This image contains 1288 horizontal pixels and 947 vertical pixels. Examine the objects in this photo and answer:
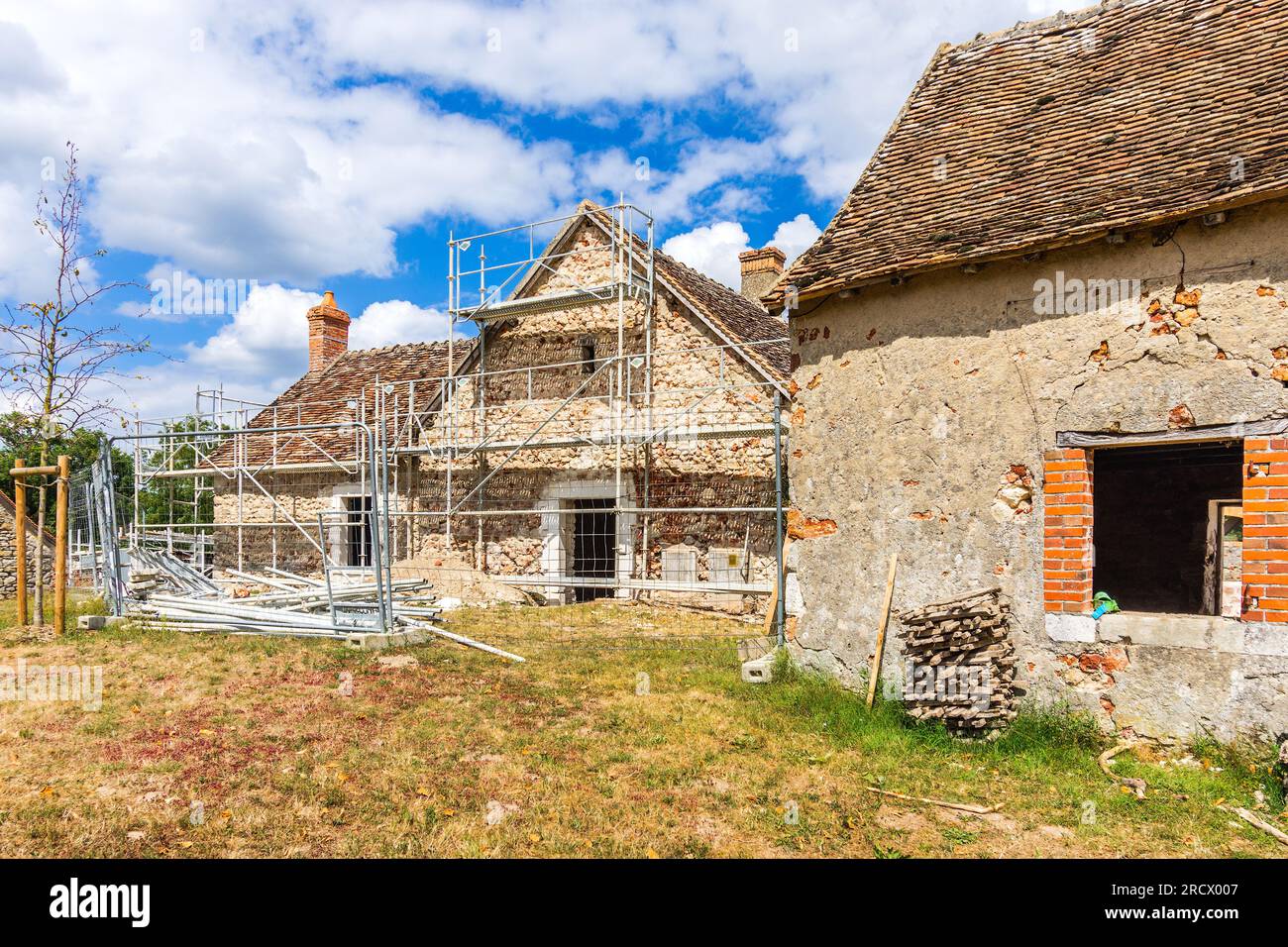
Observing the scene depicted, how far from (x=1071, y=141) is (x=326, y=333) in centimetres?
1885

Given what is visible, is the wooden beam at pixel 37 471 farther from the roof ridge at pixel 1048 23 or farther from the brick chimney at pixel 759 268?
the brick chimney at pixel 759 268

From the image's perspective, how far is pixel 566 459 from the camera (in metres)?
15.3

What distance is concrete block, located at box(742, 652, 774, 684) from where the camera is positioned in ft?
25.3

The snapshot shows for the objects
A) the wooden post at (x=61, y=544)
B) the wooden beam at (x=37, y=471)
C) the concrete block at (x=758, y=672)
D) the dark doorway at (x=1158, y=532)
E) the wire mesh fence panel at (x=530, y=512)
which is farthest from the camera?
the wire mesh fence panel at (x=530, y=512)

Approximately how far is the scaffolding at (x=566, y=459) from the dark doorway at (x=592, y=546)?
4 centimetres

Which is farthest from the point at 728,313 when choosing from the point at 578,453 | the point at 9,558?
the point at 9,558

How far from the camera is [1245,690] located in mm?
5367

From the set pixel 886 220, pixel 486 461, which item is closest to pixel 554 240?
pixel 486 461

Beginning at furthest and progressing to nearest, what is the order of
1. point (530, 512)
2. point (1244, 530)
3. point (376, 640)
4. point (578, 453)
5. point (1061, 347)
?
point (578, 453)
point (530, 512)
point (376, 640)
point (1061, 347)
point (1244, 530)

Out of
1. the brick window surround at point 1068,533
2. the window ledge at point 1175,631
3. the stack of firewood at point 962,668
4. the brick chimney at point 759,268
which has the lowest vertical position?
the stack of firewood at point 962,668

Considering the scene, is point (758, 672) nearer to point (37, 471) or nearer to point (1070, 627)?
point (1070, 627)

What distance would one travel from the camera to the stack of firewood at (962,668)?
19.6 ft

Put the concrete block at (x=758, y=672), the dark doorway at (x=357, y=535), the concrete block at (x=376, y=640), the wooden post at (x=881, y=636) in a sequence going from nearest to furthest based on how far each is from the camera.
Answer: the wooden post at (x=881, y=636) < the concrete block at (x=758, y=672) < the concrete block at (x=376, y=640) < the dark doorway at (x=357, y=535)

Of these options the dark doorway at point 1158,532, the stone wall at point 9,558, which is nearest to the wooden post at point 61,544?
the stone wall at point 9,558
